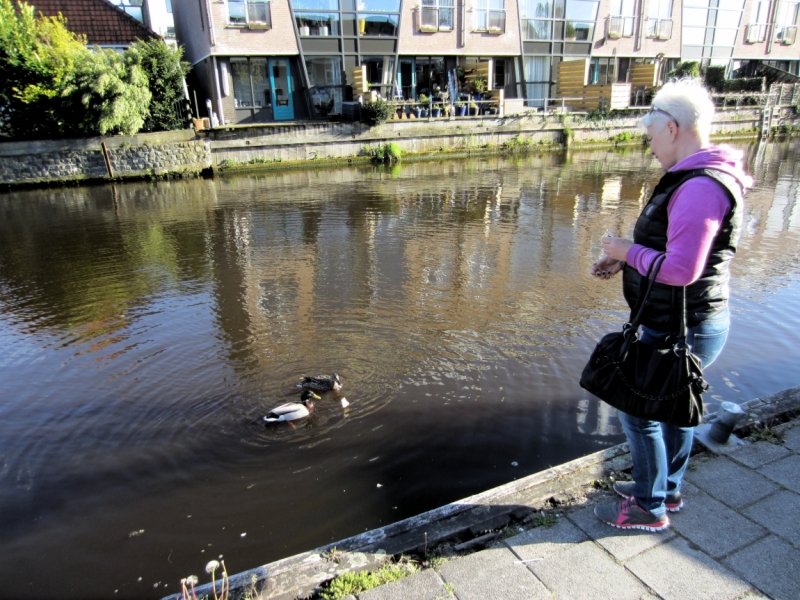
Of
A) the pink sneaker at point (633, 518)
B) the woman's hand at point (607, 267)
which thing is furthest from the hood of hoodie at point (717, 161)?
the pink sneaker at point (633, 518)

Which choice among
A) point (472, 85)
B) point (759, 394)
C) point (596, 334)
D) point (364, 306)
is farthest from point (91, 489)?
point (472, 85)

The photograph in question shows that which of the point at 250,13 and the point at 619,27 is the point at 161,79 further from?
the point at 619,27

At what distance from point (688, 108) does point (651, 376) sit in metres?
1.10

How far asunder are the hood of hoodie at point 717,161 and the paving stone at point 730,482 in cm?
160

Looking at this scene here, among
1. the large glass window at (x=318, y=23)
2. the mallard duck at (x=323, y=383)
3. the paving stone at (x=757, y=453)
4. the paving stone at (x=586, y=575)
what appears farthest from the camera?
the large glass window at (x=318, y=23)

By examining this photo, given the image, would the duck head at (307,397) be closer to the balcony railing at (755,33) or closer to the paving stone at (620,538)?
the paving stone at (620,538)

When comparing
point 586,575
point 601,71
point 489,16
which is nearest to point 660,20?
point 601,71

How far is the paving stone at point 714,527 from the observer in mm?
2494

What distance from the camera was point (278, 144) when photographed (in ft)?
69.6

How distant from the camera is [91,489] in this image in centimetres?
382

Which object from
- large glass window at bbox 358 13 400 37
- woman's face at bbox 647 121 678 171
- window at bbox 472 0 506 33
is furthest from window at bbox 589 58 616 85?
woman's face at bbox 647 121 678 171

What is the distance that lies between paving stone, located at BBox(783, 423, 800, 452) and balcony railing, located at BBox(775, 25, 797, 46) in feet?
131

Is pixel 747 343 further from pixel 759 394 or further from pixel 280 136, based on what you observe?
pixel 280 136

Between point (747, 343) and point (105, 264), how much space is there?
9.23 metres
